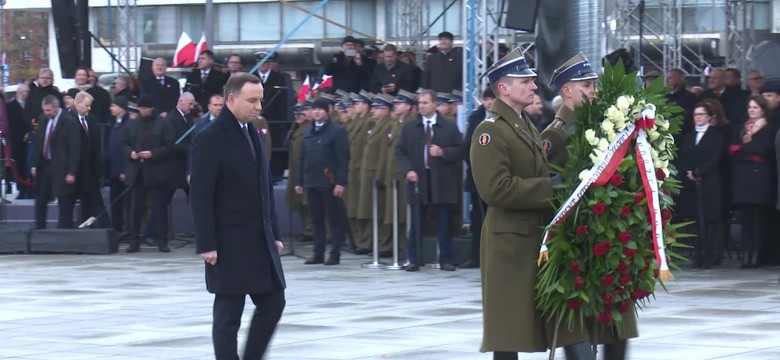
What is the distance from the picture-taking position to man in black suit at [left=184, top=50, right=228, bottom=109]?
70.5 ft

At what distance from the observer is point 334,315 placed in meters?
11.9

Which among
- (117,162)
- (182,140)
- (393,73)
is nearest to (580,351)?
(182,140)

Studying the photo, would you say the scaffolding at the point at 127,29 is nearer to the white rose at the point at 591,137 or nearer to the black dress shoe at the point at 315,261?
the black dress shoe at the point at 315,261

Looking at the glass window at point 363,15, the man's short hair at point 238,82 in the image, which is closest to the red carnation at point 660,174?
the man's short hair at point 238,82

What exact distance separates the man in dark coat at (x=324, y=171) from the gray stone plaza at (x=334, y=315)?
0.55 metres

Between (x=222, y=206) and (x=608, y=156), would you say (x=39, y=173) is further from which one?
(x=608, y=156)

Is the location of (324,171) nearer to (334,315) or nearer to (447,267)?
(447,267)

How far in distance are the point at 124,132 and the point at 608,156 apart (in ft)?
40.3

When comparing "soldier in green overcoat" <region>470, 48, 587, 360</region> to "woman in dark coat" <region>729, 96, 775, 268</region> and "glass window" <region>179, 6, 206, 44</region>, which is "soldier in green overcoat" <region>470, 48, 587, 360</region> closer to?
"woman in dark coat" <region>729, 96, 775, 268</region>

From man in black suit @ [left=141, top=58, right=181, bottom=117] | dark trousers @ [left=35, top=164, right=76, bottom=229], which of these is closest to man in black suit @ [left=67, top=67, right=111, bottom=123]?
man in black suit @ [left=141, top=58, right=181, bottom=117]

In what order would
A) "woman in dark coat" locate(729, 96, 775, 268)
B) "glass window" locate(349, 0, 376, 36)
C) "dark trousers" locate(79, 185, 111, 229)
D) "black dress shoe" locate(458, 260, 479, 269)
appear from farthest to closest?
"glass window" locate(349, 0, 376, 36)
"dark trousers" locate(79, 185, 111, 229)
"black dress shoe" locate(458, 260, 479, 269)
"woman in dark coat" locate(729, 96, 775, 268)

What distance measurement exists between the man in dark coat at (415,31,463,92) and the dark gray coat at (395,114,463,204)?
5567 mm

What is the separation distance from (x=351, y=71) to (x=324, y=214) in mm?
6738

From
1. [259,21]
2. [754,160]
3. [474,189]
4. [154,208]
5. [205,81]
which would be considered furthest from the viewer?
[259,21]
